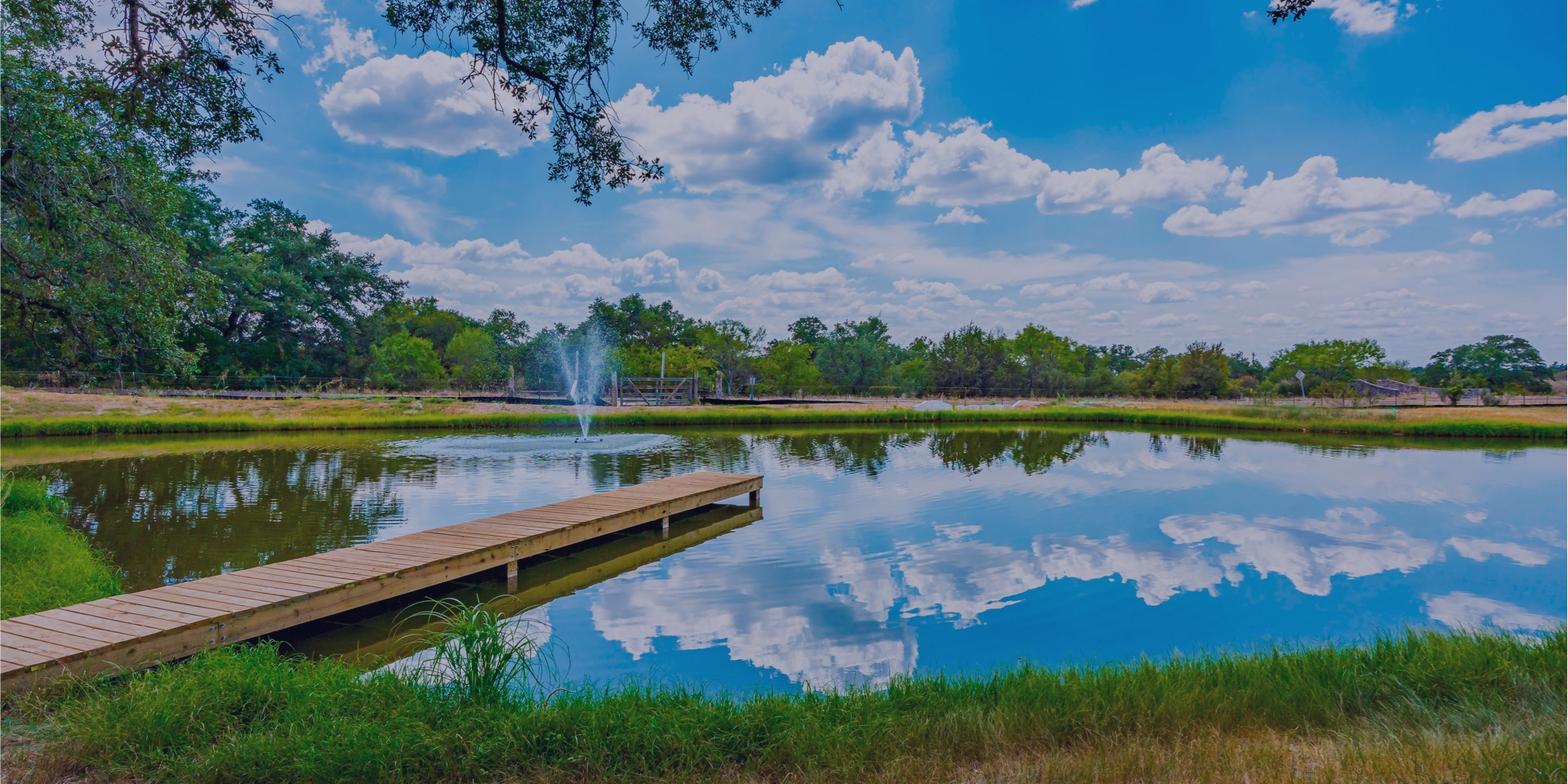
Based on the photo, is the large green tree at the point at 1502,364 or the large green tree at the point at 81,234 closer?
the large green tree at the point at 81,234

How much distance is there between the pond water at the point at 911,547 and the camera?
616cm

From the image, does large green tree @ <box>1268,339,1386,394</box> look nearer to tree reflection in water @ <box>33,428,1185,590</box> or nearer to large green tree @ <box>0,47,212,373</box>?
tree reflection in water @ <box>33,428,1185,590</box>

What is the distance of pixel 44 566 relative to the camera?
6.46 m

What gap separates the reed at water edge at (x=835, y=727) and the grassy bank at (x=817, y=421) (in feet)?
74.8

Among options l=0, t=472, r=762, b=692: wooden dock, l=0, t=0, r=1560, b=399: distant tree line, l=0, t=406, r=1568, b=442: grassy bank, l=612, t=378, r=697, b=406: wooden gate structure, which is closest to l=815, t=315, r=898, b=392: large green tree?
l=0, t=0, r=1560, b=399: distant tree line

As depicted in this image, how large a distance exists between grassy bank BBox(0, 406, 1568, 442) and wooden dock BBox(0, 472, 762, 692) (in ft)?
60.3

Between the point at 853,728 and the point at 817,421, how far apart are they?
26.4 m

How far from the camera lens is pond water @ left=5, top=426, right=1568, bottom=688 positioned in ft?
20.2

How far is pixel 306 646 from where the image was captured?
5832 millimetres

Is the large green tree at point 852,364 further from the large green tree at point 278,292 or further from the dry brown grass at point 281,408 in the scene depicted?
the large green tree at point 278,292

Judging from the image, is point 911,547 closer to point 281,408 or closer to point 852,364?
point 281,408

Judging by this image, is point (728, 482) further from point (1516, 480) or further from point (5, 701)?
point (1516, 480)

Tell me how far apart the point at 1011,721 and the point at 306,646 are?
550 centimetres

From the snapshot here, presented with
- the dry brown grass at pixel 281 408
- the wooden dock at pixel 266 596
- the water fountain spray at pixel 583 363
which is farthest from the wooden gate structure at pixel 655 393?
the wooden dock at pixel 266 596
